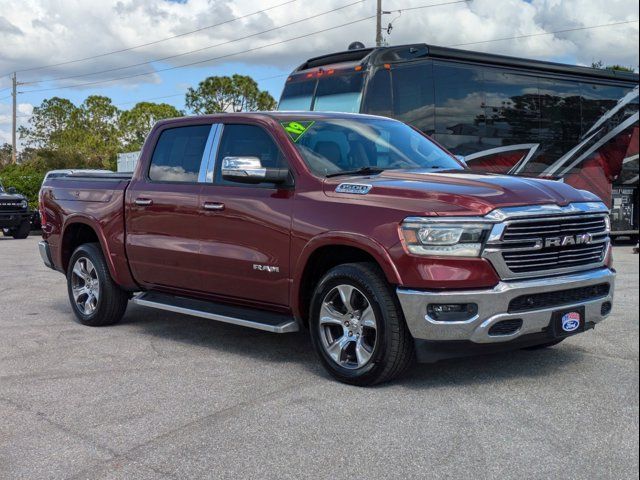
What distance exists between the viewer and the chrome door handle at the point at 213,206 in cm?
622

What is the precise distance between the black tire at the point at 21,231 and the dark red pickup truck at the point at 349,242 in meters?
15.4

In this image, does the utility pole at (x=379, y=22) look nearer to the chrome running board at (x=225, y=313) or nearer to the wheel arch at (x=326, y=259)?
the chrome running board at (x=225, y=313)

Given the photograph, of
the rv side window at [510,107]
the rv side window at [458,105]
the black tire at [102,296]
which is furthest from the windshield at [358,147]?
the rv side window at [510,107]

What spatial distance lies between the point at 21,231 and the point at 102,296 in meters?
15.8

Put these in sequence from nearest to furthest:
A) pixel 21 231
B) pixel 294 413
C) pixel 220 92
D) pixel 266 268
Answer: pixel 294 413 < pixel 266 268 < pixel 21 231 < pixel 220 92

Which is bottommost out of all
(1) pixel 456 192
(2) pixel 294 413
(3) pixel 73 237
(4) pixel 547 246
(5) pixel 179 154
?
(2) pixel 294 413

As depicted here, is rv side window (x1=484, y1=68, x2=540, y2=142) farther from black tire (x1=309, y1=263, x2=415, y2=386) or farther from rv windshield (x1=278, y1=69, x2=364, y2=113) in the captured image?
black tire (x1=309, y1=263, x2=415, y2=386)

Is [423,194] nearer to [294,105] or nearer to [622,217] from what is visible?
[294,105]

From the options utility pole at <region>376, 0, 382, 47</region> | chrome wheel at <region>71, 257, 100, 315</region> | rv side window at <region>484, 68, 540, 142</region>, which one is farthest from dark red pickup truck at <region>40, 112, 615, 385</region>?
utility pole at <region>376, 0, 382, 47</region>

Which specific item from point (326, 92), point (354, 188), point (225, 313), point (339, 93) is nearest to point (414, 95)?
point (339, 93)

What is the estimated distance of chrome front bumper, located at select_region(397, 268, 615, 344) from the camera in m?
4.81

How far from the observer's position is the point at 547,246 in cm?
500

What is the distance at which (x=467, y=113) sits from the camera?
51.1 ft

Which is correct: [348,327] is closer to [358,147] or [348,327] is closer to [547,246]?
[547,246]
